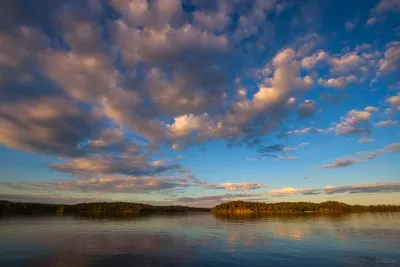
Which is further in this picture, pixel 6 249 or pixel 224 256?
pixel 6 249

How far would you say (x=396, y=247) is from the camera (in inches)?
1784

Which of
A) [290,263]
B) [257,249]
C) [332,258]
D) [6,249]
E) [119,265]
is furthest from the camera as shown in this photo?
[257,249]

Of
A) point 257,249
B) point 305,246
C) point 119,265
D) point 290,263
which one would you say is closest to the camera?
point 119,265

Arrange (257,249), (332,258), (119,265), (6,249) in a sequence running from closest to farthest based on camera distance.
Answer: (119,265) → (332,258) → (6,249) → (257,249)

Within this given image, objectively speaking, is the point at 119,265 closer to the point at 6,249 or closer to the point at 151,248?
the point at 151,248

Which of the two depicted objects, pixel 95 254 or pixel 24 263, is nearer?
pixel 24 263

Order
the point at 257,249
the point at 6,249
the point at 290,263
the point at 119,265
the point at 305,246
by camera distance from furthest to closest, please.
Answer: the point at 305,246
the point at 257,249
the point at 6,249
the point at 290,263
the point at 119,265

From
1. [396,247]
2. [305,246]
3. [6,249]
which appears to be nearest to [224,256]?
[305,246]

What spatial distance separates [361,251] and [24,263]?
51213mm

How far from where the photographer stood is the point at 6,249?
4175 cm

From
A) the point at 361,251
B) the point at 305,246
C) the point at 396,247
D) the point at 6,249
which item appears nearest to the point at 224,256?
the point at 305,246

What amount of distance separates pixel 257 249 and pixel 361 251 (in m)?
17.1

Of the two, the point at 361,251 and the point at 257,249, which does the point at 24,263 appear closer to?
the point at 257,249

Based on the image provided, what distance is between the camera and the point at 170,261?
3462 cm
